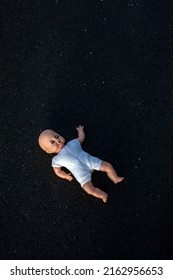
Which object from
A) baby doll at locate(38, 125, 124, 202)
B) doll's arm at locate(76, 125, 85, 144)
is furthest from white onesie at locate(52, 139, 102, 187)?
doll's arm at locate(76, 125, 85, 144)

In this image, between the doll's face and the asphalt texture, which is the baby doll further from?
the asphalt texture

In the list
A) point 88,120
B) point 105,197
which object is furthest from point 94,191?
point 88,120

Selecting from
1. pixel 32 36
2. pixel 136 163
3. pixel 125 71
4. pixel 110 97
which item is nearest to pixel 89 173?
pixel 136 163

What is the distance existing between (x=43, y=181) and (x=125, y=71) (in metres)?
1.33

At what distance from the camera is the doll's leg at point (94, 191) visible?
409 centimetres

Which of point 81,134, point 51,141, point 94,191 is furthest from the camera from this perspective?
point 81,134

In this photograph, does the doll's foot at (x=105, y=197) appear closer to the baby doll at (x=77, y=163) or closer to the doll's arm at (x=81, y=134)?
the baby doll at (x=77, y=163)

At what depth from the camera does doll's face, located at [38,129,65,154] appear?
396 cm

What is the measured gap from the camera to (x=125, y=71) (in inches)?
175

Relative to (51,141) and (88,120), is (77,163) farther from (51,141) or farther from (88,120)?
(88,120)

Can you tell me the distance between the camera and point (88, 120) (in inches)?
172

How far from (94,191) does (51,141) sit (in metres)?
0.61

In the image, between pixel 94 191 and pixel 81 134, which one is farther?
pixel 81 134
